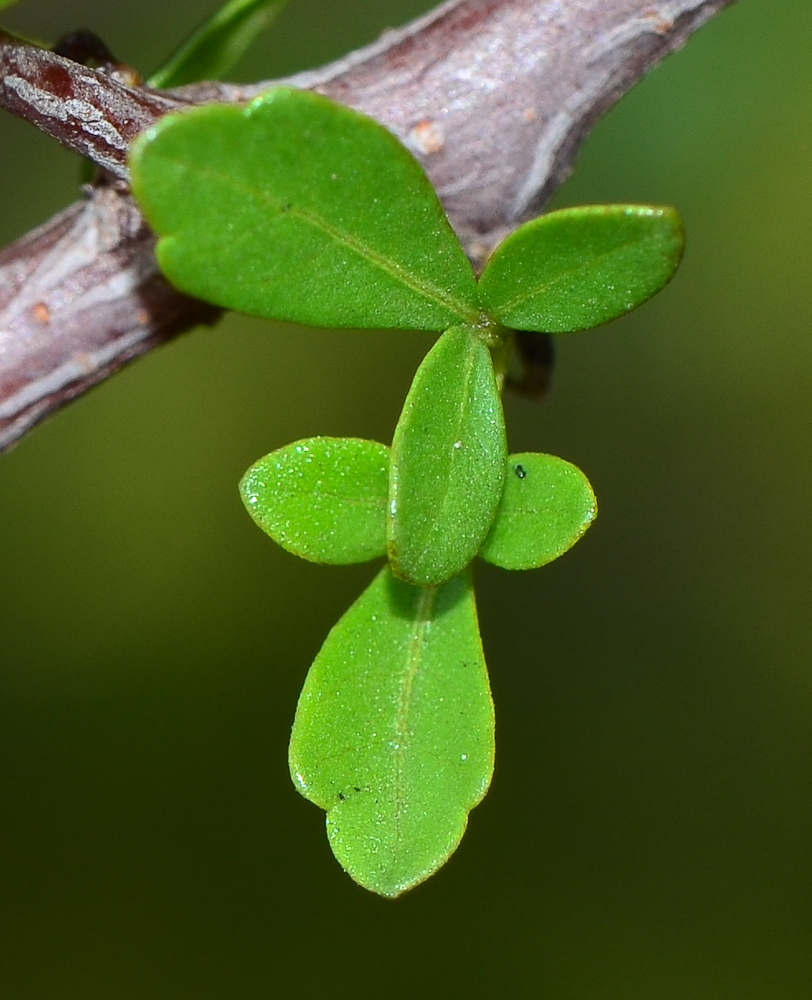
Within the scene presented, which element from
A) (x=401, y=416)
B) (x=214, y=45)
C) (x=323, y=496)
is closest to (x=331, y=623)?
(x=214, y=45)

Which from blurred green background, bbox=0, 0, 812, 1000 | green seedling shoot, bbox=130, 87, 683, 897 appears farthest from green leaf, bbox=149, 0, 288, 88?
blurred green background, bbox=0, 0, 812, 1000

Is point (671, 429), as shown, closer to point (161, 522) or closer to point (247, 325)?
point (247, 325)

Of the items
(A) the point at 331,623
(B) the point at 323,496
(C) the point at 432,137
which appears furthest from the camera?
(A) the point at 331,623

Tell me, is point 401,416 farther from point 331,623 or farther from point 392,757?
point 331,623

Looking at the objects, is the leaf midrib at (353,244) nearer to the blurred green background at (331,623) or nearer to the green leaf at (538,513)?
the green leaf at (538,513)

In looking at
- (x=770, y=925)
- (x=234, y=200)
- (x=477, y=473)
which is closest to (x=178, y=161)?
(x=234, y=200)

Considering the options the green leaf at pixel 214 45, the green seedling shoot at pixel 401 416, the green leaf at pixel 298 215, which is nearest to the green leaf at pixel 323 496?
the green seedling shoot at pixel 401 416
